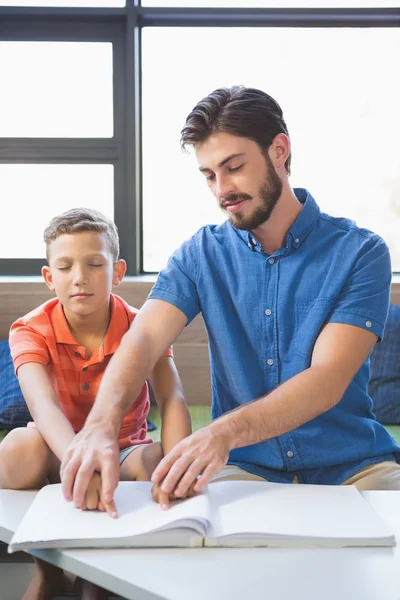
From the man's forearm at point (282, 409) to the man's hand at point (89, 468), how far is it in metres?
0.18

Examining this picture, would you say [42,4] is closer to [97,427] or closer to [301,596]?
[97,427]

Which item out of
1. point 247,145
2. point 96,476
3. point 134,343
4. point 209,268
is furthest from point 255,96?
point 96,476

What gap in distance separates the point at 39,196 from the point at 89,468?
2289mm

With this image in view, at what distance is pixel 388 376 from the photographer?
2.43 m

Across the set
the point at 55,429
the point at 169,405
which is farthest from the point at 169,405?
the point at 55,429

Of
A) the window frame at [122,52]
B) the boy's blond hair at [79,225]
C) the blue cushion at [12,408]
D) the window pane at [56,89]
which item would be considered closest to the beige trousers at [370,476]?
the boy's blond hair at [79,225]

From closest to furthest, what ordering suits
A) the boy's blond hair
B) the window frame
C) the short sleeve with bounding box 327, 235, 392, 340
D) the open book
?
the open book, the short sleeve with bounding box 327, 235, 392, 340, the boy's blond hair, the window frame

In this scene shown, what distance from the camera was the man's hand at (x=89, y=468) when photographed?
976 mm

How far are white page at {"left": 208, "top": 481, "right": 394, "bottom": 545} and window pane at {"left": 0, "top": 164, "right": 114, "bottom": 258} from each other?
2.18 metres

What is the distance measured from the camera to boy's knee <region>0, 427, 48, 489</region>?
1.20 m

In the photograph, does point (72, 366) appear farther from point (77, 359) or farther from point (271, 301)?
point (271, 301)

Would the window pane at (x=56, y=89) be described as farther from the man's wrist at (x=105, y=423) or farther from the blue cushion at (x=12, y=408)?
the man's wrist at (x=105, y=423)

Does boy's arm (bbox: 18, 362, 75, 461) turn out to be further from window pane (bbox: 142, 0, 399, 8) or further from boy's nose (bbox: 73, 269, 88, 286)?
window pane (bbox: 142, 0, 399, 8)

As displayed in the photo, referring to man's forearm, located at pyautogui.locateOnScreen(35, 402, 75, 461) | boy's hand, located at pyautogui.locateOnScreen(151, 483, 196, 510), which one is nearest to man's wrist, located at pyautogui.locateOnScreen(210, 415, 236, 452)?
boy's hand, located at pyautogui.locateOnScreen(151, 483, 196, 510)
